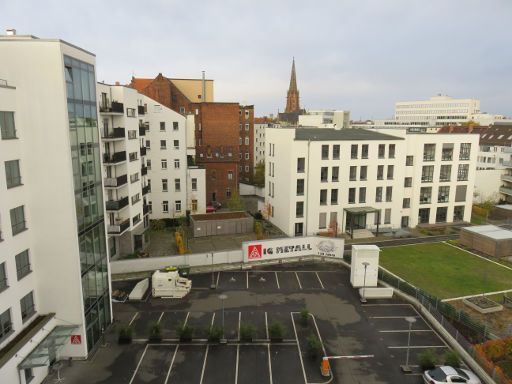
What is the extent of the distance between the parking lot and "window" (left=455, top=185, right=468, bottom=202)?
3035cm

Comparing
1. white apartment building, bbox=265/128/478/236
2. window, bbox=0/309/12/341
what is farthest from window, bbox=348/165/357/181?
window, bbox=0/309/12/341

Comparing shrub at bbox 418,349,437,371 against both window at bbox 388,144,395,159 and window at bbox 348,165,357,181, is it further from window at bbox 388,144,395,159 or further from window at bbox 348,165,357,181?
window at bbox 388,144,395,159

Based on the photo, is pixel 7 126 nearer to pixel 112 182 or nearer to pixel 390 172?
pixel 112 182

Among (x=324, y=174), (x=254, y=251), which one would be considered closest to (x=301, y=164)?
(x=324, y=174)

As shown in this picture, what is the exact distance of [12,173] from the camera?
21.0m

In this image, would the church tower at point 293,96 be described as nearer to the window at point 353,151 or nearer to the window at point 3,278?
the window at point 353,151

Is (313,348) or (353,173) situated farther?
(353,173)

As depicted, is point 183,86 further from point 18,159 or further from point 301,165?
point 18,159

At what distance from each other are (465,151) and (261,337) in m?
44.4

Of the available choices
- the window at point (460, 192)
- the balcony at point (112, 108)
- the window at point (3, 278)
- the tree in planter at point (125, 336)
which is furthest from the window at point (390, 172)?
the window at point (3, 278)

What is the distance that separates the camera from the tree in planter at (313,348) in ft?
81.0

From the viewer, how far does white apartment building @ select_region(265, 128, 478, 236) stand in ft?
161

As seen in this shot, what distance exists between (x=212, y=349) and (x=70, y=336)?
347 inches

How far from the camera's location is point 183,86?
78.8 meters
